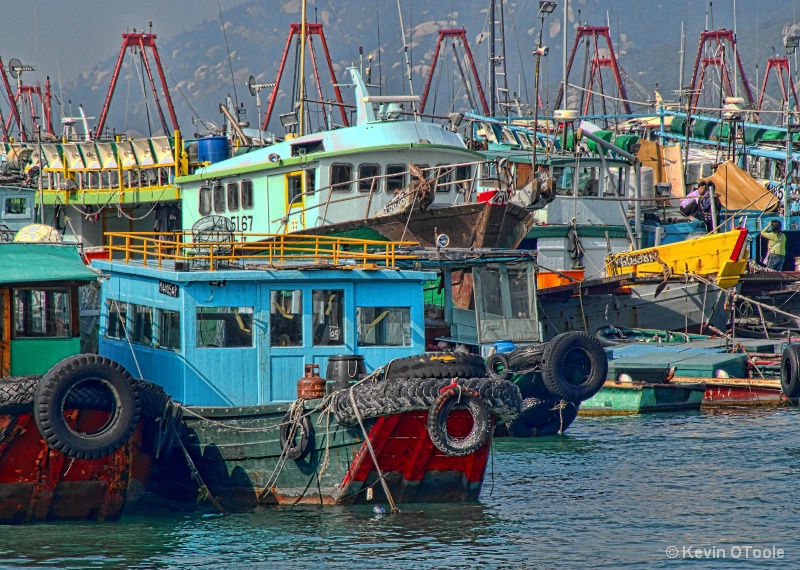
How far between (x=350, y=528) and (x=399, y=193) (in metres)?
11.4

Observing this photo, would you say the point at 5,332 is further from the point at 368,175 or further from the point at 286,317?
the point at 368,175

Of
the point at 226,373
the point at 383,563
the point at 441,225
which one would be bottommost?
the point at 383,563

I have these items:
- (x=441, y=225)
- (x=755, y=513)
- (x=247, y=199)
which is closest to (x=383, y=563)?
(x=755, y=513)

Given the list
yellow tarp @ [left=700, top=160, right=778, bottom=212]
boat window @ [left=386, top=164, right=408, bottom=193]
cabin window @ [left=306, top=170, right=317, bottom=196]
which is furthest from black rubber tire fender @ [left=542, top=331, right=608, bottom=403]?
yellow tarp @ [left=700, top=160, right=778, bottom=212]

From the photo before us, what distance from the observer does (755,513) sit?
16219 millimetres

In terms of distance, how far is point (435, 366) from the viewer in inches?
614

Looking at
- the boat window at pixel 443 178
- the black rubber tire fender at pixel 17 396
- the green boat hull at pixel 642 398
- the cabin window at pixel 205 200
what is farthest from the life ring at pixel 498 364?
the cabin window at pixel 205 200

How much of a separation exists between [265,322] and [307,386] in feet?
4.12

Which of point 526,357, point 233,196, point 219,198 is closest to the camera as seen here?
point 526,357

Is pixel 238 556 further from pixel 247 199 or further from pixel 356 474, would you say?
pixel 247 199

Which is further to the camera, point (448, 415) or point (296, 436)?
point (296, 436)

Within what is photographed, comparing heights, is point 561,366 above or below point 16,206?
below

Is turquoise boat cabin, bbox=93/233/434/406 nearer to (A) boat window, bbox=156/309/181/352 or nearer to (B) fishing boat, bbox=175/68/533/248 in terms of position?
(A) boat window, bbox=156/309/181/352

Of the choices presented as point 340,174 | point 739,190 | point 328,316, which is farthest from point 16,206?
point 739,190
